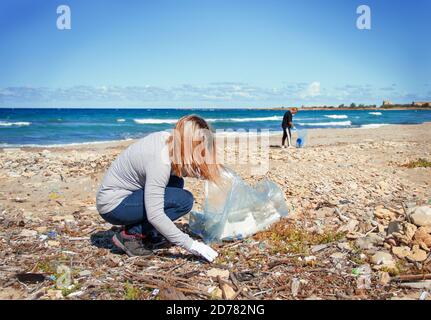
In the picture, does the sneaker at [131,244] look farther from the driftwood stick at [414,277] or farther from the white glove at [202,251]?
the driftwood stick at [414,277]

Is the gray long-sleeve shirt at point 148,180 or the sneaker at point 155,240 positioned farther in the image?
the sneaker at point 155,240

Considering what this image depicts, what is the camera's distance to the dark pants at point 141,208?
11.9ft

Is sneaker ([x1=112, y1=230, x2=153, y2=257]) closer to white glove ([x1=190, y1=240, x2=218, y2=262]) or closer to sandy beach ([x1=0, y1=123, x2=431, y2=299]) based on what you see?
sandy beach ([x1=0, y1=123, x2=431, y2=299])

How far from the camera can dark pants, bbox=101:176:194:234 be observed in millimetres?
3641

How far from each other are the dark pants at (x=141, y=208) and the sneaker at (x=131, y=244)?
59mm

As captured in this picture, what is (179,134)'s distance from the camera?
321cm

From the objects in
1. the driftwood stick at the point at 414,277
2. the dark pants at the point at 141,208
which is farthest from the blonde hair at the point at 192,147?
the driftwood stick at the point at 414,277

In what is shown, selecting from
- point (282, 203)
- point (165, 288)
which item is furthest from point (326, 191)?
point (165, 288)

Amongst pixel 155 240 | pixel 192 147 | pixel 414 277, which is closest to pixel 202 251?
pixel 155 240

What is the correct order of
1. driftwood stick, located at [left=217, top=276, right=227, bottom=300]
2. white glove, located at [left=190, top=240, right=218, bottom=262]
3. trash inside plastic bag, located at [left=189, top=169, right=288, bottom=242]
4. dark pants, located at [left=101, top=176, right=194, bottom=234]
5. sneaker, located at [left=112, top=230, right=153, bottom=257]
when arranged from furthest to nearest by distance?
trash inside plastic bag, located at [left=189, top=169, right=288, bottom=242]
sneaker, located at [left=112, top=230, right=153, bottom=257]
dark pants, located at [left=101, top=176, right=194, bottom=234]
white glove, located at [left=190, top=240, right=218, bottom=262]
driftwood stick, located at [left=217, top=276, right=227, bottom=300]

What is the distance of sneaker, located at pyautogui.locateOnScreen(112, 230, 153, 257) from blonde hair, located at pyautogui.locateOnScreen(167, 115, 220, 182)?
96cm

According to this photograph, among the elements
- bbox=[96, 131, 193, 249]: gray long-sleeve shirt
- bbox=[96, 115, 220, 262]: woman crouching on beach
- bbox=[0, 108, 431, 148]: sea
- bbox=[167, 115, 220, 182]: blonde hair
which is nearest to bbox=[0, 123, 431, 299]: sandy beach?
bbox=[96, 115, 220, 262]: woman crouching on beach

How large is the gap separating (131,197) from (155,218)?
0.47m
